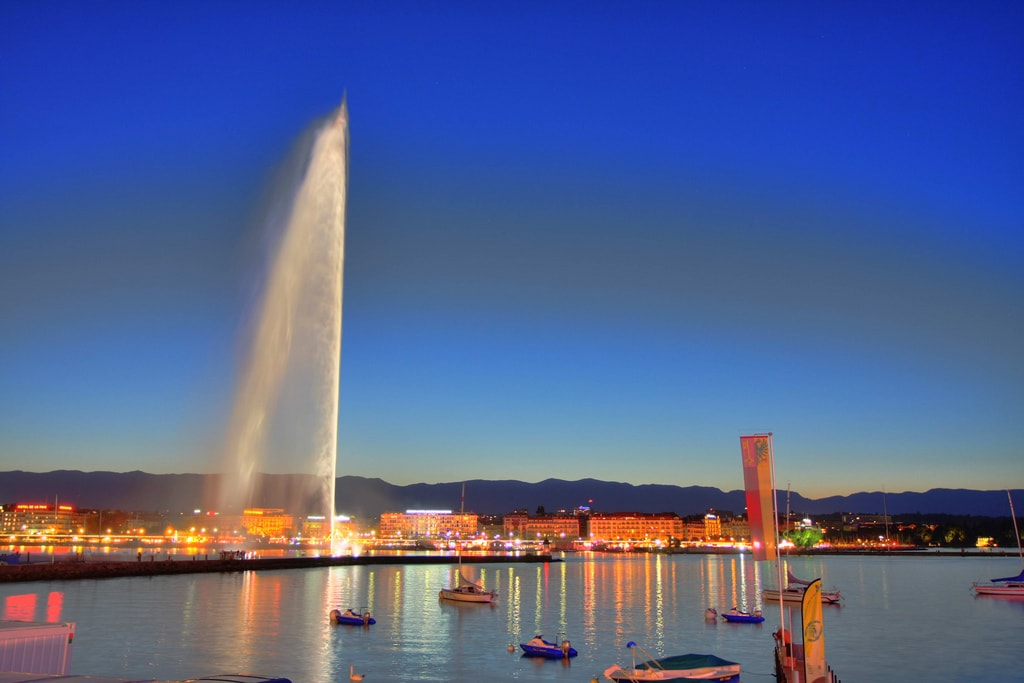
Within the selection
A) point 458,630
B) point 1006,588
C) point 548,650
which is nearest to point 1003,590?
point 1006,588

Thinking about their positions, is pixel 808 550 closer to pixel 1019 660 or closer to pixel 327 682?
pixel 1019 660

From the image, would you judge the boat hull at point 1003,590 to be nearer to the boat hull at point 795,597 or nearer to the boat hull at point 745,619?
the boat hull at point 795,597

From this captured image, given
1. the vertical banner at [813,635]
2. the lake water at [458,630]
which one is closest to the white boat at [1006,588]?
the lake water at [458,630]

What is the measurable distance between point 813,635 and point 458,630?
22.6 meters

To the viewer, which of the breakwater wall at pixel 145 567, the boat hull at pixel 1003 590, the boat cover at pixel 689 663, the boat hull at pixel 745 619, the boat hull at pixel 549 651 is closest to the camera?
the boat cover at pixel 689 663

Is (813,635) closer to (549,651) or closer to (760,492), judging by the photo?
(760,492)

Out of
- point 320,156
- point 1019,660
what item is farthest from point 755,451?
point 320,156

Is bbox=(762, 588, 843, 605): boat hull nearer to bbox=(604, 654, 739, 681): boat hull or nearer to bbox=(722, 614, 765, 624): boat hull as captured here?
bbox=(722, 614, 765, 624): boat hull

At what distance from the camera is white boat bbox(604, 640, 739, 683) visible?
2142 centimetres

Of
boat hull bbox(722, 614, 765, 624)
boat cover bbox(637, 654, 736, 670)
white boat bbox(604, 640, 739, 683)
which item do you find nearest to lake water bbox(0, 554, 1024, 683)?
boat hull bbox(722, 614, 765, 624)

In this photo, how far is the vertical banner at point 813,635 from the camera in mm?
15570

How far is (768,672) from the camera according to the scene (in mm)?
25422

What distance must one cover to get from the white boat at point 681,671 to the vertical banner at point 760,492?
435 cm

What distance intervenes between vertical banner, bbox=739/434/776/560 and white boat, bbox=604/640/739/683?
14.3ft
